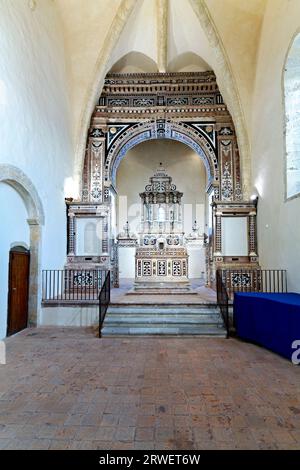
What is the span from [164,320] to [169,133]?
680cm

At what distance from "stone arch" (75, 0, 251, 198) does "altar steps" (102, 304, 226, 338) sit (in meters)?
4.61

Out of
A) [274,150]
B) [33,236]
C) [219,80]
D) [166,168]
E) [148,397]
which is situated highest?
[219,80]

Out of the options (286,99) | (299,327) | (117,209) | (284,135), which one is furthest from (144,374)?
(117,209)

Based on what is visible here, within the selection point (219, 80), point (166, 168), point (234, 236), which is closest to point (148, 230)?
point (166, 168)

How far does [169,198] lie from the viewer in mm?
12648

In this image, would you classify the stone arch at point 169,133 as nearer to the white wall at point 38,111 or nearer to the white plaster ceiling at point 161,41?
the white wall at point 38,111

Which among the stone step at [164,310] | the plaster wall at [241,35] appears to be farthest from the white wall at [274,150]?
the stone step at [164,310]

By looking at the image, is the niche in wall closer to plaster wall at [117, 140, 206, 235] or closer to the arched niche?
plaster wall at [117, 140, 206, 235]

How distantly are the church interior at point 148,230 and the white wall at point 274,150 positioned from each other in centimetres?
6

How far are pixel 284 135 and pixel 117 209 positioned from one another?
862cm

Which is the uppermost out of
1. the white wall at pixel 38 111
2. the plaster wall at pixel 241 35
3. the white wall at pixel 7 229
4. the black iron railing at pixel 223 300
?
the plaster wall at pixel 241 35

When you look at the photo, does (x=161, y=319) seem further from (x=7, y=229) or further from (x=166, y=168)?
(x=166, y=168)

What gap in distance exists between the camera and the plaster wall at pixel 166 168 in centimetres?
1396

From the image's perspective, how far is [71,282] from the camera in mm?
8602
